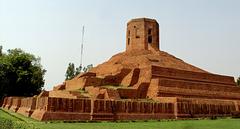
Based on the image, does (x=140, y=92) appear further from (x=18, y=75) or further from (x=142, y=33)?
(x=18, y=75)

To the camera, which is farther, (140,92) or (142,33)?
(142,33)

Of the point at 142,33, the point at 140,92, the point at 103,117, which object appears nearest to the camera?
the point at 103,117

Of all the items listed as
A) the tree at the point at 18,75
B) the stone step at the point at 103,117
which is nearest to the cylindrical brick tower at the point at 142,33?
the tree at the point at 18,75

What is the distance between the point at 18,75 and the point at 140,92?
51.4ft

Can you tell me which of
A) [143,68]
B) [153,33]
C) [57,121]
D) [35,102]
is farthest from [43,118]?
[153,33]

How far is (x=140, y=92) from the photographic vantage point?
29.5m

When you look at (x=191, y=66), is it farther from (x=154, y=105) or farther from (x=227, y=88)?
(x=154, y=105)

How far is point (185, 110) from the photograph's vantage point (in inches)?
1054

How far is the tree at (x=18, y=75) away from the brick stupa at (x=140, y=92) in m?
5.13

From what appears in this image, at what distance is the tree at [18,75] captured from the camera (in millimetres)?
38906

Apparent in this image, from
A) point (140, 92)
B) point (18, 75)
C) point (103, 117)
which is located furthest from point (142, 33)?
point (103, 117)

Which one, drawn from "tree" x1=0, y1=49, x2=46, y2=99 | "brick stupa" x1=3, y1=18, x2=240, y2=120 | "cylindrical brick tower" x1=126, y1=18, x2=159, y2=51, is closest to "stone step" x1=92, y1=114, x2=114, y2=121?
"brick stupa" x1=3, y1=18, x2=240, y2=120

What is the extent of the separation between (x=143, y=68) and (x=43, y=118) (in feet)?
42.7

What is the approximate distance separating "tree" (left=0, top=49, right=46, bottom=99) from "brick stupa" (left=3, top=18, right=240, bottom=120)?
5.13 metres
